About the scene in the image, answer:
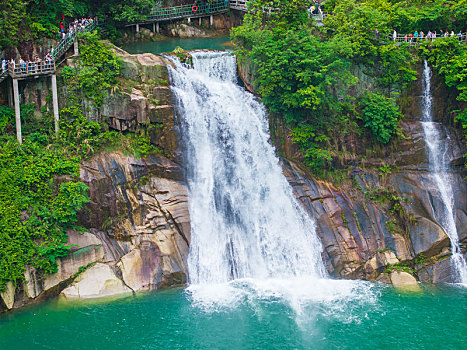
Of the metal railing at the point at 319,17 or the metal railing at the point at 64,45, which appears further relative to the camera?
the metal railing at the point at 319,17

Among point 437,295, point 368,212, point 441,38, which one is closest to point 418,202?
point 368,212

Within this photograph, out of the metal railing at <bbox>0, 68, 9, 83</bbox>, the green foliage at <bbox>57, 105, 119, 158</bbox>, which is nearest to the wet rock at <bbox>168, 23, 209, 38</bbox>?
the green foliage at <bbox>57, 105, 119, 158</bbox>

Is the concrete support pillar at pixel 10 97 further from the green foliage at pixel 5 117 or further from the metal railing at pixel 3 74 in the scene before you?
the metal railing at pixel 3 74

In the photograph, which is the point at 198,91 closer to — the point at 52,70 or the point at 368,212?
the point at 52,70

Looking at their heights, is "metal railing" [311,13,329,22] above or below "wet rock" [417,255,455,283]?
above

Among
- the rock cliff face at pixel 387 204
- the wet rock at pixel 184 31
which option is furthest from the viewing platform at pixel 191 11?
the rock cliff face at pixel 387 204

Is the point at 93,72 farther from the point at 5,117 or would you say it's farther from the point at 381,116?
the point at 381,116

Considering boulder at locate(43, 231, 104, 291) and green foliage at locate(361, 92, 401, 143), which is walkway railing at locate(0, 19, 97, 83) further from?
green foliage at locate(361, 92, 401, 143)
